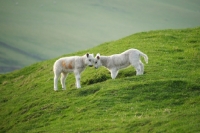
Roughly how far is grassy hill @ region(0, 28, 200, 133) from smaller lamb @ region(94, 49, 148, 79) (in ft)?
→ 2.72

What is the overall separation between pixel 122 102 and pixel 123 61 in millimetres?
3831

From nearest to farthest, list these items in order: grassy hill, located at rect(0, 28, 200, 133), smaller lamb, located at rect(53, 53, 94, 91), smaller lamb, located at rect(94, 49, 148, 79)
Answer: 1. grassy hill, located at rect(0, 28, 200, 133)
2. smaller lamb, located at rect(94, 49, 148, 79)
3. smaller lamb, located at rect(53, 53, 94, 91)

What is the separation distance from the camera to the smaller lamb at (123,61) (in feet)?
92.6

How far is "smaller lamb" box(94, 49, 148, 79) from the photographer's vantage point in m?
28.2

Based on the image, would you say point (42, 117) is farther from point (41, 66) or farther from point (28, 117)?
point (41, 66)

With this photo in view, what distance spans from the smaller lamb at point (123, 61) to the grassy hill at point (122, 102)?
2.72ft

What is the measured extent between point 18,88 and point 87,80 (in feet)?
34.2

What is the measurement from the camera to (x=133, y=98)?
86.2 feet

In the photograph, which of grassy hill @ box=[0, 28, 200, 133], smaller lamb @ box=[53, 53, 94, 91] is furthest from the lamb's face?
grassy hill @ box=[0, 28, 200, 133]

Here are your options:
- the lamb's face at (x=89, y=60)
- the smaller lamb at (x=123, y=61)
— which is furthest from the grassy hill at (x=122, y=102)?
the lamb's face at (x=89, y=60)

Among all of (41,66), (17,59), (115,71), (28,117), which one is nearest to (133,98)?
(115,71)

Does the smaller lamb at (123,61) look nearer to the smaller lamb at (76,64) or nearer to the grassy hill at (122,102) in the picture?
the smaller lamb at (76,64)

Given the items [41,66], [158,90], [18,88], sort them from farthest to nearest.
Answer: [41,66] < [18,88] < [158,90]

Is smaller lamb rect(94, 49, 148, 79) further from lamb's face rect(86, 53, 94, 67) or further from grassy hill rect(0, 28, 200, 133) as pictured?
grassy hill rect(0, 28, 200, 133)
